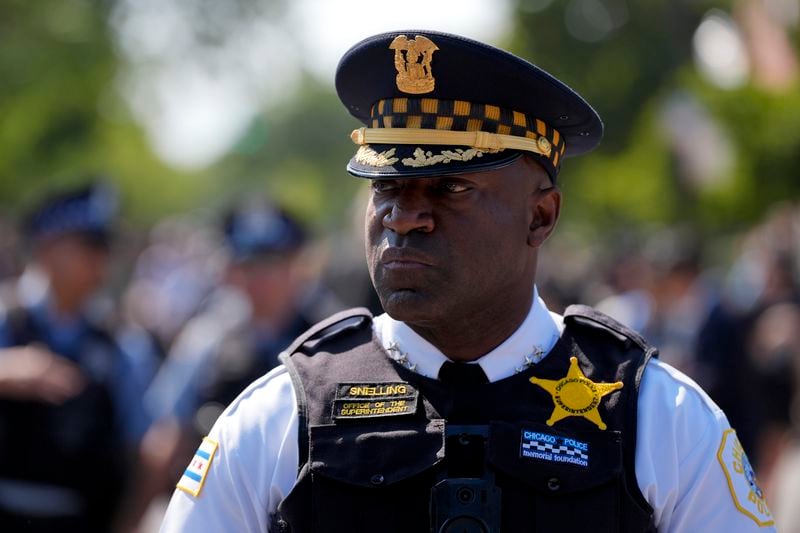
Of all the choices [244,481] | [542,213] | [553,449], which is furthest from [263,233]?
[553,449]

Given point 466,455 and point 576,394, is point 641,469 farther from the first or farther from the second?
point 466,455

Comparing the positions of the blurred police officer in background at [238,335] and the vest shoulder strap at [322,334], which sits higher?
the vest shoulder strap at [322,334]

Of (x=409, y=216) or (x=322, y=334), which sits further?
(x=322, y=334)

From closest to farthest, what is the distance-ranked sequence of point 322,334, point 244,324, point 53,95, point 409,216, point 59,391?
1. point 409,216
2. point 322,334
3. point 59,391
4. point 244,324
5. point 53,95

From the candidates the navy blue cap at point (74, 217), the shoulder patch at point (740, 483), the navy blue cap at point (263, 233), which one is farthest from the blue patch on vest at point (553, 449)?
the navy blue cap at point (263, 233)

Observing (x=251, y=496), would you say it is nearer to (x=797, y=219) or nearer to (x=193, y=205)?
(x=797, y=219)

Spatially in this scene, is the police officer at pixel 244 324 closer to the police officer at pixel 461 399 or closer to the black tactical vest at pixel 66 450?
the black tactical vest at pixel 66 450

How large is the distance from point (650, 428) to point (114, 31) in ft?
74.7

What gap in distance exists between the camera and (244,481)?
2.90 metres

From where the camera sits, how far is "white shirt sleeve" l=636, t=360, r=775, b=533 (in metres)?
2.87

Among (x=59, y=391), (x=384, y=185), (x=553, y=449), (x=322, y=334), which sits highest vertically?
(x=384, y=185)

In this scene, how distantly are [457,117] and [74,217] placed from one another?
3.44 m

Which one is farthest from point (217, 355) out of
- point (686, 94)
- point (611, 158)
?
point (611, 158)

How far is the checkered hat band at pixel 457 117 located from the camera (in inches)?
117
